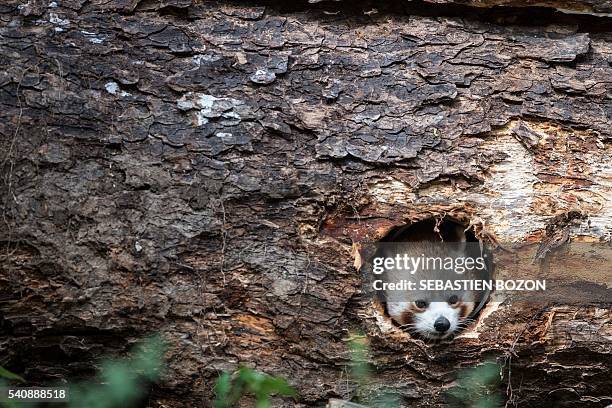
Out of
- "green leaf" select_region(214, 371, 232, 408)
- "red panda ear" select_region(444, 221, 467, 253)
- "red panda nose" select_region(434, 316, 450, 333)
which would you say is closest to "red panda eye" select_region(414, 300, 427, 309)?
"red panda nose" select_region(434, 316, 450, 333)

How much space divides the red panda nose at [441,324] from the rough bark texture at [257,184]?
37 cm

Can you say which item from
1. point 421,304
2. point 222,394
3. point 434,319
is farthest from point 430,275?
point 222,394

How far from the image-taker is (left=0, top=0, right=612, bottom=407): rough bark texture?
3.47m

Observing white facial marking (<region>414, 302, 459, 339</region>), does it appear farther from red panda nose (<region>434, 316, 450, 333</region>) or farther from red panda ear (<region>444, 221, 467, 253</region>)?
red panda ear (<region>444, 221, 467, 253</region>)

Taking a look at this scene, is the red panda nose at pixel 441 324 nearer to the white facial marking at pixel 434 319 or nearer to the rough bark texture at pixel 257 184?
the white facial marking at pixel 434 319

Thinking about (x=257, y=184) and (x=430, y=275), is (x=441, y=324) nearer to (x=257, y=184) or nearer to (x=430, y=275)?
(x=430, y=275)

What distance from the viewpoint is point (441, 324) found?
4.08 m

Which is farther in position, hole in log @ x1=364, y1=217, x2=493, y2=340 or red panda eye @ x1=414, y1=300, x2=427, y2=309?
red panda eye @ x1=414, y1=300, x2=427, y2=309

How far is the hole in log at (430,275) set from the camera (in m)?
3.74

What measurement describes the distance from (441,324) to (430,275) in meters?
0.53

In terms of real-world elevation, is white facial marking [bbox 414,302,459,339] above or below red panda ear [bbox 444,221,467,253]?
below

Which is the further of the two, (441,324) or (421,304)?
(421,304)

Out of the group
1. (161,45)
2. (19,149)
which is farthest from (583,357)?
(19,149)

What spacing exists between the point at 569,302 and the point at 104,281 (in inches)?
81.6
